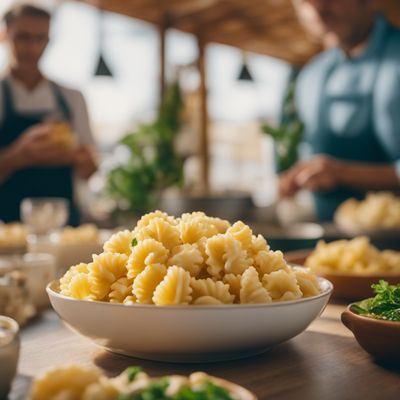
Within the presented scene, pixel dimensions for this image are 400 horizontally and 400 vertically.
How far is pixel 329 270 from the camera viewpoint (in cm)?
126

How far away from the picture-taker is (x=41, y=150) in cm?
264

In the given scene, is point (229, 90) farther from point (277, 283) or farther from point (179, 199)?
point (277, 283)

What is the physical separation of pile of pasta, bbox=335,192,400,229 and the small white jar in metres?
1.66

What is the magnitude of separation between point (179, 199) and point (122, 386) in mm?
1783

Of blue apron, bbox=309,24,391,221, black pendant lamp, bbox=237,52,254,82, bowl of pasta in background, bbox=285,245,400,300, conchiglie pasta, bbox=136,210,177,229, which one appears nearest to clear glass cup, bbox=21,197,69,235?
bowl of pasta in background, bbox=285,245,400,300

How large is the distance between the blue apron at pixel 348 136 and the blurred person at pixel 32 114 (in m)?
1.15

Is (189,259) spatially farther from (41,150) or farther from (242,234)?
(41,150)

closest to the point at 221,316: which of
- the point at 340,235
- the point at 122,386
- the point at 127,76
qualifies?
the point at 122,386

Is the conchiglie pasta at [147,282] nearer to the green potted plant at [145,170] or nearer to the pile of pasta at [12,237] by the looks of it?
the pile of pasta at [12,237]

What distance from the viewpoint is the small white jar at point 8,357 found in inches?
24.6

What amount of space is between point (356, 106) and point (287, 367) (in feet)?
7.59

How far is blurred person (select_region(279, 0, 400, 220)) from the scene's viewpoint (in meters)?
2.57

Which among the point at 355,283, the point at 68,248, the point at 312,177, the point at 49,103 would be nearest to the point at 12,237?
the point at 68,248

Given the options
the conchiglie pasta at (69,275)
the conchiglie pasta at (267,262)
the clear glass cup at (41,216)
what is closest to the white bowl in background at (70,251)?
the clear glass cup at (41,216)
